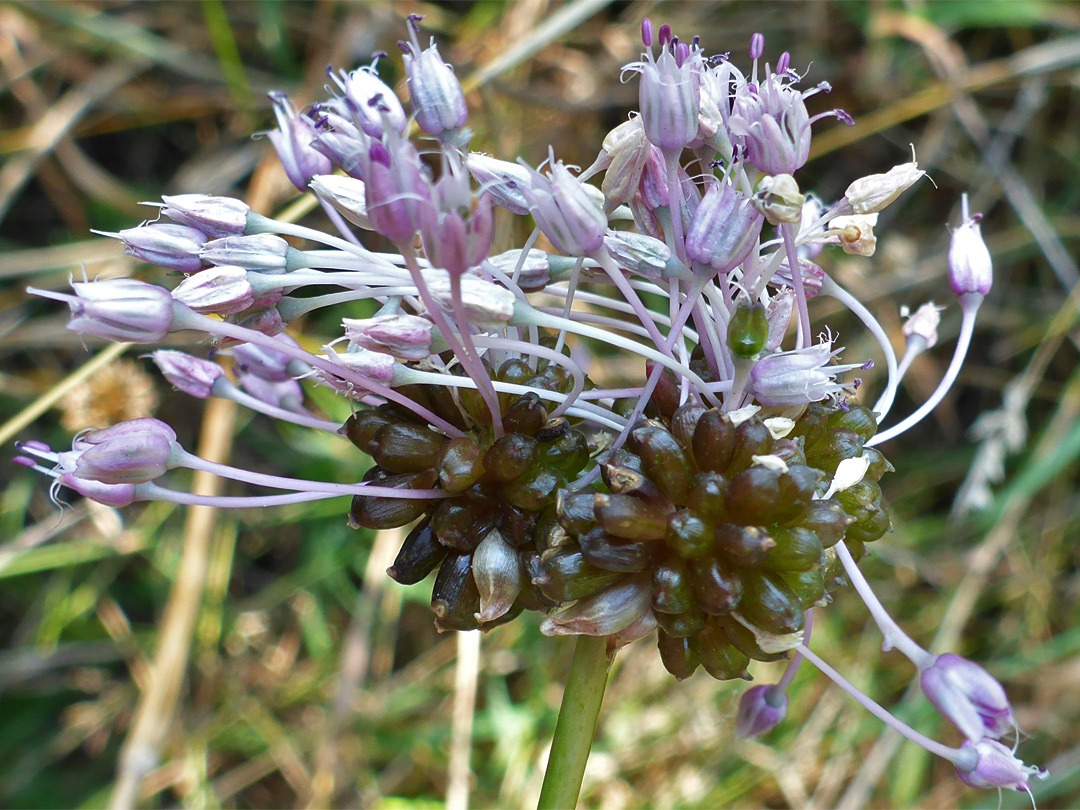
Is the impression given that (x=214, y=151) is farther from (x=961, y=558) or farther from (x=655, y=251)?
(x=961, y=558)

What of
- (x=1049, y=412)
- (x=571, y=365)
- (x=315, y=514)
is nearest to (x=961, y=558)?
(x=1049, y=412)

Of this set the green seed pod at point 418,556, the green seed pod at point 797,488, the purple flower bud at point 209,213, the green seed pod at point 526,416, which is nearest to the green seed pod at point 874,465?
the green seed pod at point 797,488

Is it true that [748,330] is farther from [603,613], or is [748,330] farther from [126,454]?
[126,454]

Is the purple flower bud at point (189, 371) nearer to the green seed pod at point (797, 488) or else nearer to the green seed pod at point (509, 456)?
the green seed pod at point (509, 456)

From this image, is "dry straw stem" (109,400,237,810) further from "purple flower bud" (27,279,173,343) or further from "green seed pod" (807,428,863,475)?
"green seed pod" (807,428,863,475)

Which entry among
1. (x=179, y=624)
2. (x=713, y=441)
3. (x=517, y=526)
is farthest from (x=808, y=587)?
(x=179, y=624)

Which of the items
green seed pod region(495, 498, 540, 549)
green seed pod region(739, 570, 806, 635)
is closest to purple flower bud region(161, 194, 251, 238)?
green seed pod region(495, 498, 540, 549)
